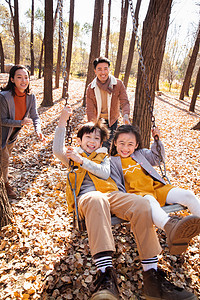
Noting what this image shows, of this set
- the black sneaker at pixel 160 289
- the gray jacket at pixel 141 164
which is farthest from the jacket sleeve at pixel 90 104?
the black sneaker at pixel 160 289

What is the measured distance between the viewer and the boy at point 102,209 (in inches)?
66.9

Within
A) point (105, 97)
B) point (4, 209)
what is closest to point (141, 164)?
point (105, 97)

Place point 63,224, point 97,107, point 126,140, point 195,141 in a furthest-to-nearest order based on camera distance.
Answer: point 195,141, point 97,107, point 63,224, point 126,140

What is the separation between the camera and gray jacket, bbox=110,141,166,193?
94.6 inches

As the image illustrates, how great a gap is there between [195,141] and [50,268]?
5979 mm

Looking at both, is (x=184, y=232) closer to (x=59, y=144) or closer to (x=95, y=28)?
(x=59, y=144)

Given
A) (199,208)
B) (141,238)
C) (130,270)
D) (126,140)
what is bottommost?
(130,270)

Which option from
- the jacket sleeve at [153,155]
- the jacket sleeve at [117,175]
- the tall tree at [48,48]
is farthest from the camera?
the tall tree at [48,48]

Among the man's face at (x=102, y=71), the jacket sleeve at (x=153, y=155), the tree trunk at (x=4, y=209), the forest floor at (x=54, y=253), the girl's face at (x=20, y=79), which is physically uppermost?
the man's face at (x=102, y=71)

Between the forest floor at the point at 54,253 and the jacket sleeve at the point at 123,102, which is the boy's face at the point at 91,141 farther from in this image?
the forest floor at the point at 54,253

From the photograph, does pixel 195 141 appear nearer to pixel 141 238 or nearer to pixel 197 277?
pixel 197 277

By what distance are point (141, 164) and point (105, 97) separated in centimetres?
153

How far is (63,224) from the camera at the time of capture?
2922mm

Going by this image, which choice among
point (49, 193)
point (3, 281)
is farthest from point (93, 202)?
point (49, 193)
